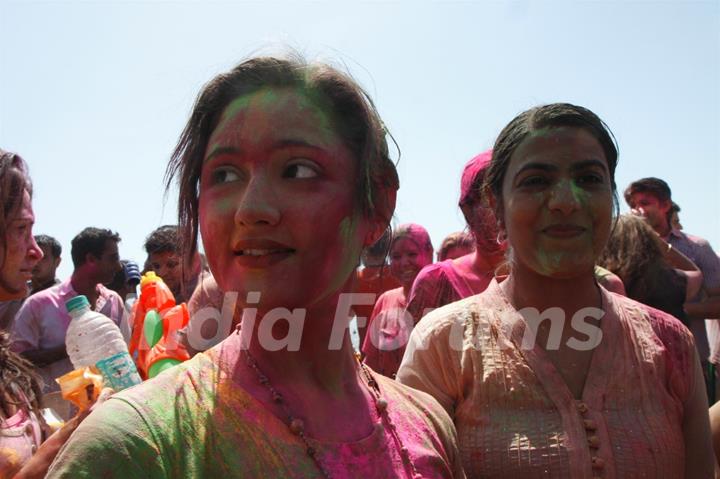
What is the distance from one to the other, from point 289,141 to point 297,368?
48 centimetres

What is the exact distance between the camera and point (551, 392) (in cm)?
196

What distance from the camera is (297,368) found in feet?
5.02

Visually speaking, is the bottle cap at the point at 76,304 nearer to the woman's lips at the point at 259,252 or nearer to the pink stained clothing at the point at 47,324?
the woman's lips at the point at 259,252

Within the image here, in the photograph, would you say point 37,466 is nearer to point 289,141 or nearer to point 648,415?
point 289,141

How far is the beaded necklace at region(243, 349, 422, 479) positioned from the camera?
54.1 inches

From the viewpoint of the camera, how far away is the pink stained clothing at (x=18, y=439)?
211 centimetres

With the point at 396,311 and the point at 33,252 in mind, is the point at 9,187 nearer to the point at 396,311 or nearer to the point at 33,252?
the point at 33,252

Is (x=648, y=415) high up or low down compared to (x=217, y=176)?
down

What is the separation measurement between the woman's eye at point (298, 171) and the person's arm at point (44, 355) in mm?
3805

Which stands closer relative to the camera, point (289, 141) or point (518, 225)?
point (289, 141)

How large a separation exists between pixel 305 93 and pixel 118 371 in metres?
1.33

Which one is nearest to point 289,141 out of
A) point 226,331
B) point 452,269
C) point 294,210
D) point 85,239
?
point 294,210

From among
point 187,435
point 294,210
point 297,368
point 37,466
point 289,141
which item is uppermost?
point 289,141

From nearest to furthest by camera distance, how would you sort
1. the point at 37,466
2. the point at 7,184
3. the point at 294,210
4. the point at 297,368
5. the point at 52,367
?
1. the point at 294,210
2. the point at 297,368
3. the point at 37,466
4. the point at 7,184
5. the point at 52,367
